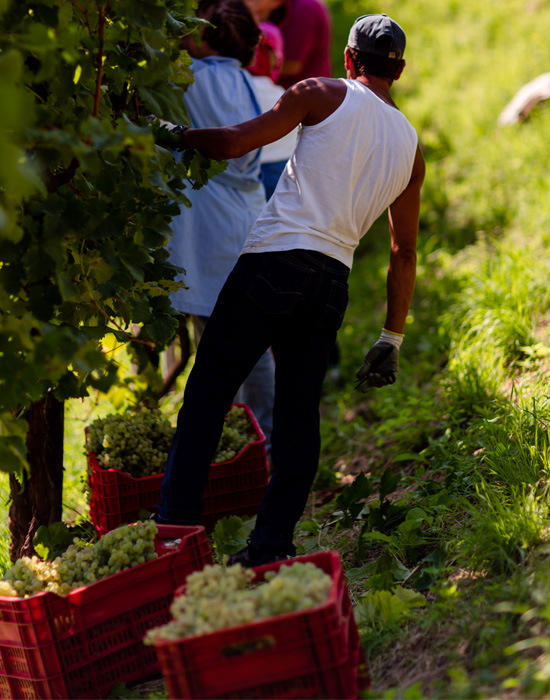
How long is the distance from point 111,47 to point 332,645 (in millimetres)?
1675

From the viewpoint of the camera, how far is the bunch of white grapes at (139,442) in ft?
10.2

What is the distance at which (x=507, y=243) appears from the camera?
16.5 feet

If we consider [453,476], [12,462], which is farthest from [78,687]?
[453,476]

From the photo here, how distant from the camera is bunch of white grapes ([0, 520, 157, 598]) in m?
2.17

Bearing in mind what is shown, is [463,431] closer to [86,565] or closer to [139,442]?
[139,442]

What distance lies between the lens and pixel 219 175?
3.41 metres

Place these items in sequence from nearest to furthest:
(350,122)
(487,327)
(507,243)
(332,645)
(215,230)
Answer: (332,645) → (350,122) → (215,230) → (487,327) → (507,243)

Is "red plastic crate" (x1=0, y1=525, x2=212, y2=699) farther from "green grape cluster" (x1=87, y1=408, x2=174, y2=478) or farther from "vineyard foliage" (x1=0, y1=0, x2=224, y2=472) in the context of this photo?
"green grape cluster" (x1=87, y1=408, x2=174, y2=478)

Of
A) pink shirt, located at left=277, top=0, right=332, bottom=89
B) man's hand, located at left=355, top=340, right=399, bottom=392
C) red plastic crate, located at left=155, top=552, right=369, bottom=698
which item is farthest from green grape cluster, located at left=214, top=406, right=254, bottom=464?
pink shirt, located at left=277, top=0, right=332, bottom=89

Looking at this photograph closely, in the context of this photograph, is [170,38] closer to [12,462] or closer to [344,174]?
[344,174]

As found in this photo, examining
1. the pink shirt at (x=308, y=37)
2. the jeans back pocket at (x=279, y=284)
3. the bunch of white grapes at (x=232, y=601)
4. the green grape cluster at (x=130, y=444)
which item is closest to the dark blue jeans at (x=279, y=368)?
the jeans back pocket at (x=279, y=284)

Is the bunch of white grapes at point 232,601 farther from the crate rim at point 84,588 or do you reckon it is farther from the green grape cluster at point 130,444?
the green grape cluster at point 130,444

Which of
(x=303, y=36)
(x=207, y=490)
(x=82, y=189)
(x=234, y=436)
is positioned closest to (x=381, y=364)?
(x=234, y=436)

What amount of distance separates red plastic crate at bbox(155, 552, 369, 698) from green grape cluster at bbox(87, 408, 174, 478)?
4.55 ft
